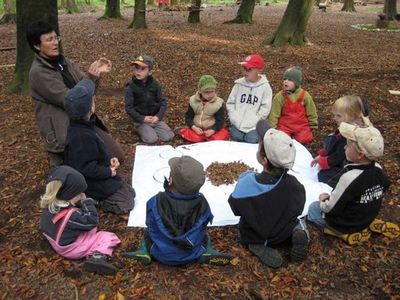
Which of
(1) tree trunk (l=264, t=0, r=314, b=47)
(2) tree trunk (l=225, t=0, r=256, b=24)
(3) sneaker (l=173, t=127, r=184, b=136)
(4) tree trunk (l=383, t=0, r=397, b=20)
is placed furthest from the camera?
(4) tree trunk (l=383, t=0, r=397, b=20)

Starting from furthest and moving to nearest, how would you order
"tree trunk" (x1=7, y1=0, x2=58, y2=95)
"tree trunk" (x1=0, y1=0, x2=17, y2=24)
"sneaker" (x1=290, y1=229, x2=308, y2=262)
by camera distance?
"tree trunk" (x1=0, y1=0, x2=17, y2=24) → "tree trunk" (x1=7, y1=0, x2=58, y2=95) → "sneaker" (x1=290, y1=229, x2=308, y2=262)

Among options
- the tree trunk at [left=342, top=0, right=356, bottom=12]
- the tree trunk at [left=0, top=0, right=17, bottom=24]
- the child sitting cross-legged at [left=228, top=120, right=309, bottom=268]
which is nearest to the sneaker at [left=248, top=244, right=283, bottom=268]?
the child sitting cross-legged at [left=228, top=120, right=309, bottom=268]

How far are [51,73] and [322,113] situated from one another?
14.4 feet

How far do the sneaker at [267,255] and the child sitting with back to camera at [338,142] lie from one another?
5.01 feet

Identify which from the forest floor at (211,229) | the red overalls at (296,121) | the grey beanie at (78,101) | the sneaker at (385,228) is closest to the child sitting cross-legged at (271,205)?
the forest floor at (211,229)

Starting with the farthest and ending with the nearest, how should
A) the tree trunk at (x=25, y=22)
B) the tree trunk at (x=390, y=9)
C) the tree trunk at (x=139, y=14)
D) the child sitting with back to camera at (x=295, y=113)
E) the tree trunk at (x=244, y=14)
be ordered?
the tree trunk at (x=390, y=9), the tree trunk at (x=244, y=14), the tree trunk at (x=139, y=14), the tree trunk at (x=25, y=22), the child sitting with back to camera at (x=295, y=113)

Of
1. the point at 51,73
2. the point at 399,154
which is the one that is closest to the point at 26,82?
the point at 51,73

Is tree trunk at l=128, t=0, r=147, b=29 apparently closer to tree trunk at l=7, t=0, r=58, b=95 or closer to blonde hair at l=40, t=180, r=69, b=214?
tree trunk at l=7, t=0, r=58, b=95

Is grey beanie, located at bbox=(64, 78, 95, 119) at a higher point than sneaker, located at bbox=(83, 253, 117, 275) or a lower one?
higher

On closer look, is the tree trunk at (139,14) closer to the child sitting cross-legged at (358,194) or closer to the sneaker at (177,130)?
the sneaker at (177,130)

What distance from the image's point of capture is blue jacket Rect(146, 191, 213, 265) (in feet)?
10.0

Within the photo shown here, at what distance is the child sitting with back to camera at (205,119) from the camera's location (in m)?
5.59

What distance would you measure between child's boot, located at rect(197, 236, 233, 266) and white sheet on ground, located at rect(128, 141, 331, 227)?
0.62 metres

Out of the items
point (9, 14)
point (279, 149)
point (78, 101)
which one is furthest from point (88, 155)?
point (9, 14)
